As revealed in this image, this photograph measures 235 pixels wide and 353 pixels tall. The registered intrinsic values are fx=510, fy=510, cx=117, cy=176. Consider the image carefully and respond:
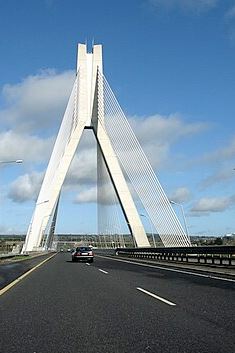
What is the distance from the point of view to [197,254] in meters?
30.2

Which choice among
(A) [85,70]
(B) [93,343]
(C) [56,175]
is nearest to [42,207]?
(C) [56,175]

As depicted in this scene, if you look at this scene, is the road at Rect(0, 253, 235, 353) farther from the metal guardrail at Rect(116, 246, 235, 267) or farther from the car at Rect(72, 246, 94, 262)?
the car at Rect(72, 246, 94, 262)

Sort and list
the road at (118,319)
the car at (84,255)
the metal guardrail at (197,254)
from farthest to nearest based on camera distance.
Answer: the car at (84,255) → the metal guardrail at (197,254) → the road at (118,319)

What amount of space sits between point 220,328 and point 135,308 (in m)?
2.61

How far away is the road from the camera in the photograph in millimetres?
6566

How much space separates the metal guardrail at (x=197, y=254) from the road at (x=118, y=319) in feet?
36.7

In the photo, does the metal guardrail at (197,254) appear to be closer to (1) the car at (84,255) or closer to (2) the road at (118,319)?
(1) the car at (84,255)

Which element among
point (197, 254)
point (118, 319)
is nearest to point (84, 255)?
point (197, 254)

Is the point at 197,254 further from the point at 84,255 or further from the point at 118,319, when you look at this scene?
the point at 118,319

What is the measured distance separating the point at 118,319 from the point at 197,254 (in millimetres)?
22207

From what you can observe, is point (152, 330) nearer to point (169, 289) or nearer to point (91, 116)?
point (169, 289)

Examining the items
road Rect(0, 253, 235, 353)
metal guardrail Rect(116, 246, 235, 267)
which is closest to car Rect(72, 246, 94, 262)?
metal guardrail Rect(116, 246, 235, 267)

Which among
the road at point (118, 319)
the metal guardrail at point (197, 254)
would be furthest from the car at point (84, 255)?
the road at point (118, 319)

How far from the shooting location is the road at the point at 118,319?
259 inches
